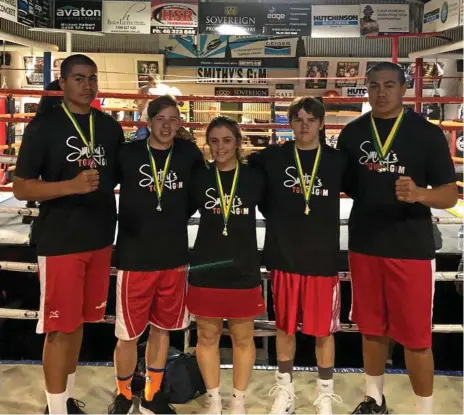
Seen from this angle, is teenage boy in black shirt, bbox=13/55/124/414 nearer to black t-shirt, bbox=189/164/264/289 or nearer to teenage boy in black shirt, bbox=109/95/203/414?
teenage boy in black shirt, bbox=109/95/203/414

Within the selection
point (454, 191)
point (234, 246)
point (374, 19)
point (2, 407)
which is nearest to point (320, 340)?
point (234, 246)

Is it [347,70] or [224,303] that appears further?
[347,70]

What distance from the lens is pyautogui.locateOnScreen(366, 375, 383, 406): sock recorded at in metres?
2.20

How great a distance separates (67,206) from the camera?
2.01 m

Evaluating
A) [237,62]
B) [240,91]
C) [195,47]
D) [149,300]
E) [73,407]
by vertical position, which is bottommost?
[73,407]

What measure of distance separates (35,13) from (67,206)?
5.22 m

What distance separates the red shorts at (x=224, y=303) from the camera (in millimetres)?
2039

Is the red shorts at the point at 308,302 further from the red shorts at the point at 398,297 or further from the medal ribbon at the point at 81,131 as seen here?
the medal ribbon at the point at 81,131

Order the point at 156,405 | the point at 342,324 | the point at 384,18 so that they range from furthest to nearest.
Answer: the point at 384,18 < the point at 342,324 < the point at 156,405

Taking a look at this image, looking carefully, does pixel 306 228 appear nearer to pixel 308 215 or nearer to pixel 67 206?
pixel 308 215

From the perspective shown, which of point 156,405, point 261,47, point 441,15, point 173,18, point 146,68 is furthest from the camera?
point 261,47

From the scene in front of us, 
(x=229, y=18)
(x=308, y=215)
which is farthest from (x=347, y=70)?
(x=308, y=215)

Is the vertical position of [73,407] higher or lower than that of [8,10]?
lower

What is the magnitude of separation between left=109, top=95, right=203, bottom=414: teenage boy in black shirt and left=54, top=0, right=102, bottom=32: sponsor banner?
5616 mm
